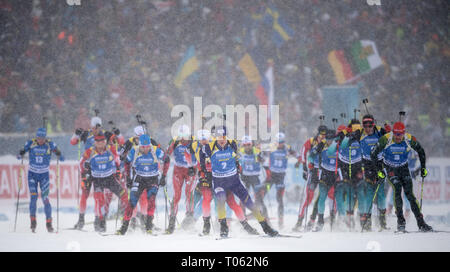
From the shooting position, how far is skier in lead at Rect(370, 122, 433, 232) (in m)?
8.28

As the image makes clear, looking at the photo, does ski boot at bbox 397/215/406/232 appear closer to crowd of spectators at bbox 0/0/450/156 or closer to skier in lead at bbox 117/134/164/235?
skier in lead at bbox 117/134/164/235

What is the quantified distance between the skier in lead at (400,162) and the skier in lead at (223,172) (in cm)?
209

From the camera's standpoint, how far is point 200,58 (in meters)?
18.1

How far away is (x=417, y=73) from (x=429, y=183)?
5.47 m

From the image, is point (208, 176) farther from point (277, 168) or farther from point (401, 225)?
→ point (401, 225)

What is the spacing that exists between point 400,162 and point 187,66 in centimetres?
1087

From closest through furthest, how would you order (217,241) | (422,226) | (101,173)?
(217,241) → (422,226) → (101,173)

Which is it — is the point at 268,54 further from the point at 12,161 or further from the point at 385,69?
the point at 12,161

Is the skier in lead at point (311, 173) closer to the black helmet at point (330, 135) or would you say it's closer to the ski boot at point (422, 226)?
the black helmet at point (330, 135)

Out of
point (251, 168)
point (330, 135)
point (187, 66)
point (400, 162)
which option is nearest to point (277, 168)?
point (251, 168)

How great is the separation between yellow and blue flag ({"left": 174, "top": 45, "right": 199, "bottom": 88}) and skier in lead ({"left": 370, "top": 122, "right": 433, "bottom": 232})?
10.4m

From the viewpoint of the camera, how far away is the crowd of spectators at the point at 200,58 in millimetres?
16703

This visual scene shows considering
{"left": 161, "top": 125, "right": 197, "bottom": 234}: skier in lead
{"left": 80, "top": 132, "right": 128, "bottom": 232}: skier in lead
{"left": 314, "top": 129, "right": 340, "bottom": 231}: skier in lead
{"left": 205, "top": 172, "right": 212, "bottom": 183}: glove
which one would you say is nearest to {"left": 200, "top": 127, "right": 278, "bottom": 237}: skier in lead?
{"left": 205, "top": 172, "right": 212, "bottom": 183}: glove

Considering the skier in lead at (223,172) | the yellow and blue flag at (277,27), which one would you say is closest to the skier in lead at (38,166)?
A: the skier in lead at (223,172)
